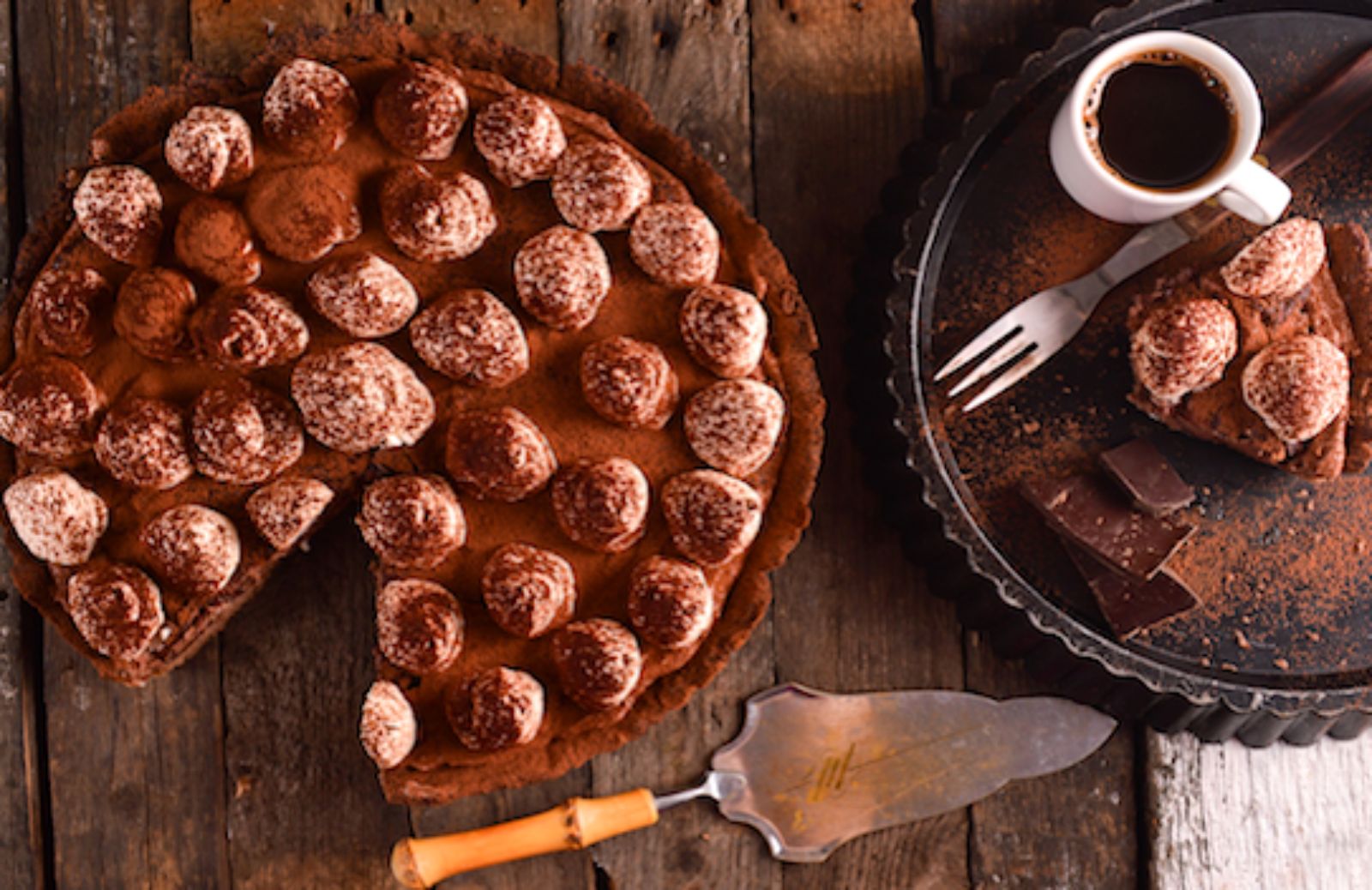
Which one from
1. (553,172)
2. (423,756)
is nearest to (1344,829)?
(423,756)

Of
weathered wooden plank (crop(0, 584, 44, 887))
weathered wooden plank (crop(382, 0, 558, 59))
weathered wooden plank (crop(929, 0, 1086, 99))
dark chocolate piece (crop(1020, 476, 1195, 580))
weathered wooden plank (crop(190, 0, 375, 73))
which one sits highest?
weathered wooden plank (crop(929, 0, 1086, 99))

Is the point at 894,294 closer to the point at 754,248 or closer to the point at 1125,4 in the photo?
the point at 754,248

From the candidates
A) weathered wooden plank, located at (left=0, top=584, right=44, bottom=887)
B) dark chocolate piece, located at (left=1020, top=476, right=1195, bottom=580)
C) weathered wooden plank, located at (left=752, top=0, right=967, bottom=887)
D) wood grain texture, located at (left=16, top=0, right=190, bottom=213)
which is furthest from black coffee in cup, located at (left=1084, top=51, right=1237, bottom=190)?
weathered wooden plank, located at (left=0, top=584, right=44, bottom=887)

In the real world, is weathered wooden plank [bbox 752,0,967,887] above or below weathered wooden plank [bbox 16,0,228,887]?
above

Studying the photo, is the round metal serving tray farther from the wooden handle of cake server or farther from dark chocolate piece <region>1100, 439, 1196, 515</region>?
the wooden handle of cake server

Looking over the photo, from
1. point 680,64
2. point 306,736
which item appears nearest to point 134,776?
point 306,736

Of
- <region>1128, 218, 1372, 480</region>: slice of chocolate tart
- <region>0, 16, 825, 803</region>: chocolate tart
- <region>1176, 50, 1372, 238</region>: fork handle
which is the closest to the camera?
<region>0, 16, 825, 803</region>: chocolate tart
